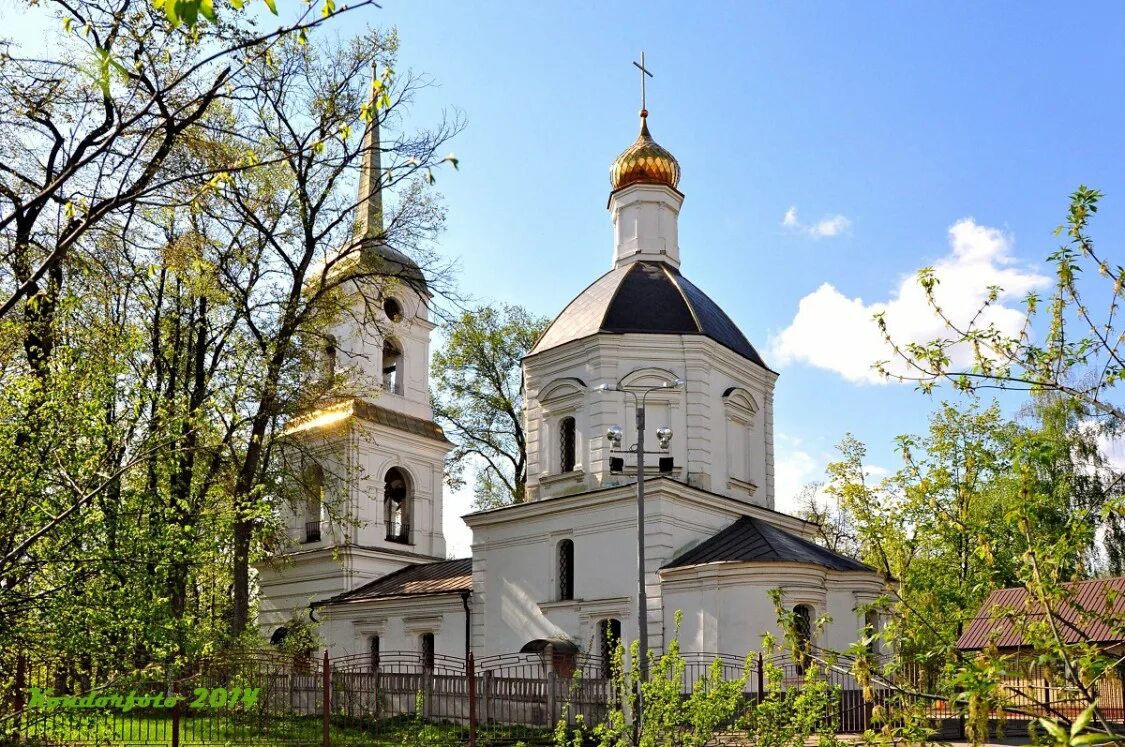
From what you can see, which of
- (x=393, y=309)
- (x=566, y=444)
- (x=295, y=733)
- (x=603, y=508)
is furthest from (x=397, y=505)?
(x=295, y=733)

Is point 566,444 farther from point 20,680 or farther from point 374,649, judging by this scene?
point 20,680

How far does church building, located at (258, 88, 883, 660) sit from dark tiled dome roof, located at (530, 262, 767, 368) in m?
0.06

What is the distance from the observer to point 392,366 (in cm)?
3209

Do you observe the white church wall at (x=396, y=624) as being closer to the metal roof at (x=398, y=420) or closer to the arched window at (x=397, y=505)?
the arched window at (x=397, y=505)

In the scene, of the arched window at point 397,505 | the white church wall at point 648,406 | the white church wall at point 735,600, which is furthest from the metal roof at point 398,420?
the white church wall at point 735,600

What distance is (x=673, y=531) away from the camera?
2239cm

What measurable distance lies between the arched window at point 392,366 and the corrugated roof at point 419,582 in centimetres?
541

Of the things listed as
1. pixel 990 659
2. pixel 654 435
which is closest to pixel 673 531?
pixel 654 435

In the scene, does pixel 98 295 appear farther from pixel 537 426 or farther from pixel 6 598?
pixel 537 426

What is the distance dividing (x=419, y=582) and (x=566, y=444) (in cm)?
588

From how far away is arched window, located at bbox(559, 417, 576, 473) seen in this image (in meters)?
25.0

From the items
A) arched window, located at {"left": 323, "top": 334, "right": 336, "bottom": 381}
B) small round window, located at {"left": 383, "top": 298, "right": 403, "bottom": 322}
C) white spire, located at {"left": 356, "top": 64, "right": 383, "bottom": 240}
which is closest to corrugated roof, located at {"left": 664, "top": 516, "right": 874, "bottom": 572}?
arched window, located at {"left": 323, "top": 334, "right": 336, "bottom": 381}

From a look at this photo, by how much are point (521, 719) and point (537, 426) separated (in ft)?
33.0

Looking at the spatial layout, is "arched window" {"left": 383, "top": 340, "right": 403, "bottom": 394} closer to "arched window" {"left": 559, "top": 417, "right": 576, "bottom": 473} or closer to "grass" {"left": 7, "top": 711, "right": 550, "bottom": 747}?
"arched window" {"left": 559, "top": 417, "right": 576, "bottom": 473}
